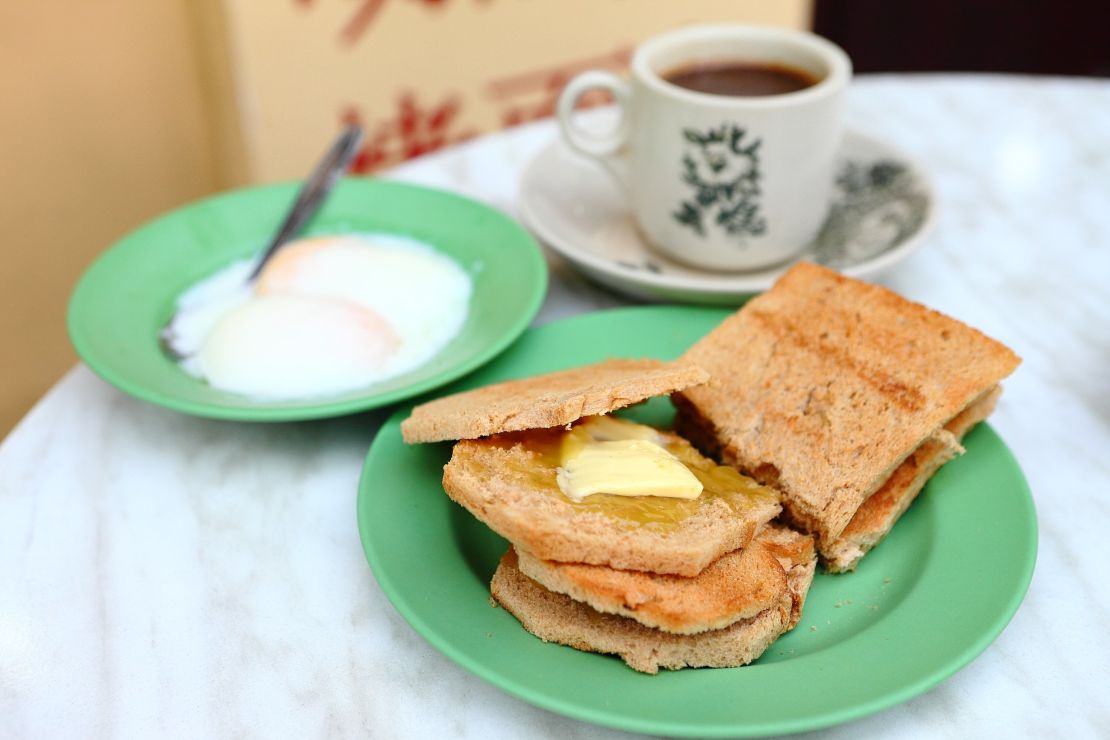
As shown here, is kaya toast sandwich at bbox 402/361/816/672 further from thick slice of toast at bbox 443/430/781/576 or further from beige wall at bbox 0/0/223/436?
beige wall at bbox 0/0/223/436

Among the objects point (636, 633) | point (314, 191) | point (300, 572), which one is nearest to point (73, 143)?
point (314, 191)

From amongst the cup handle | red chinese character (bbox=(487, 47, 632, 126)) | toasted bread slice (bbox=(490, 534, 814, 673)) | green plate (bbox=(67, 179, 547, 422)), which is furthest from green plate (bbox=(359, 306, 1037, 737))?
red chinese character (bbox=(487, 47, 632, 126))

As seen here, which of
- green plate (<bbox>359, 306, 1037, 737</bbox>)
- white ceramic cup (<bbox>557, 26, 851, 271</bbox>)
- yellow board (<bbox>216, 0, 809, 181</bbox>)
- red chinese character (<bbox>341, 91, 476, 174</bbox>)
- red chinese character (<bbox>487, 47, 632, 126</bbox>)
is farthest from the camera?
red chinese character (<bbox>487, 47, 632, 126</bbox>)

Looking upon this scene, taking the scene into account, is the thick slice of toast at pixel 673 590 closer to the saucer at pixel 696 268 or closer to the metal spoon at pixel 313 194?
the saucer at pixel 696 268

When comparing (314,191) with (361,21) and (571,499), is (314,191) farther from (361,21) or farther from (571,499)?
(361,21)

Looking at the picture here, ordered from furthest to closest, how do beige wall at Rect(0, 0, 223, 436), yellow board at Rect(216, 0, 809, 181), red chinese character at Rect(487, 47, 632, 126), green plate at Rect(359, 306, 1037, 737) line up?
red chinese character at Rect(487, 47, 632, 126) → yellow board at Rect(216, 0, 809, 181) → beige wall at Rect(0, 0, 223, 436) → green plate at Rect(359, 306, 1037, 737)

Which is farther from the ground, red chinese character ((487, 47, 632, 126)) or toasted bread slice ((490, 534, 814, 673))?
toasted bread slice ((490, 534, 814, 673))
